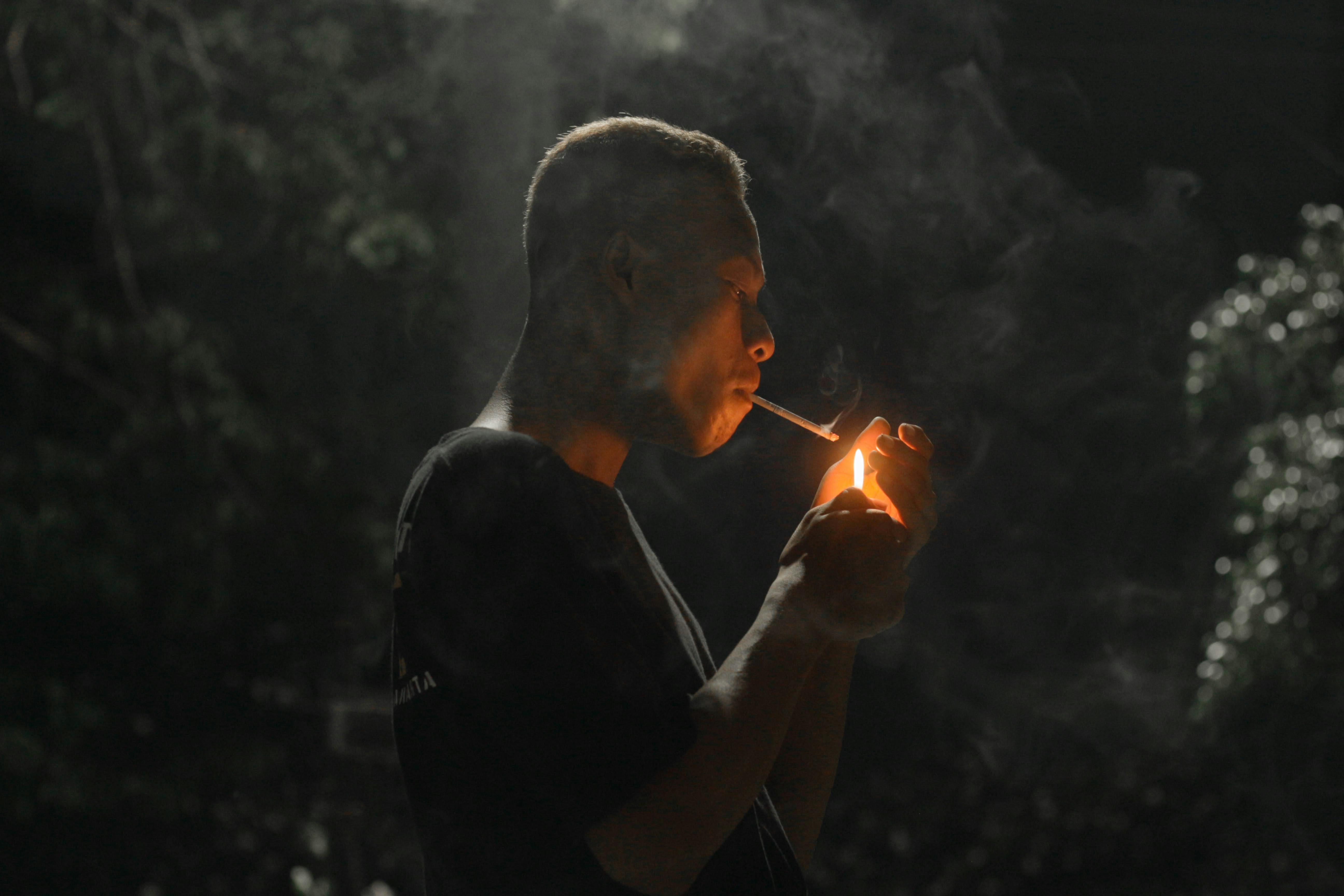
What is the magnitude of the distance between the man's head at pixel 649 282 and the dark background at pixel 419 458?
1.57 meters

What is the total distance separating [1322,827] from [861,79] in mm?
3274

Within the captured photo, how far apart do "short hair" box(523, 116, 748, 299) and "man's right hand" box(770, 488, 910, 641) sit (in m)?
0.33

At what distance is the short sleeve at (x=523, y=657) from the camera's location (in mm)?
910

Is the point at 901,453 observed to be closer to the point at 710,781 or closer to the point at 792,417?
the point at 792,417

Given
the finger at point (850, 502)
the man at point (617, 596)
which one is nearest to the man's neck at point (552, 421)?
the man at point (617, 596)

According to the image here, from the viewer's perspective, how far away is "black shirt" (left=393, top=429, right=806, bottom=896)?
2.99 feet

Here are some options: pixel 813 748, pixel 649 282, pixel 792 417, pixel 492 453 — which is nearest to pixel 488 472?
pixel 492 453

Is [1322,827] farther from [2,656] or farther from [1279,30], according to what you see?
[2,656]

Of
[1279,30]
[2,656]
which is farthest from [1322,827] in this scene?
[2,656]

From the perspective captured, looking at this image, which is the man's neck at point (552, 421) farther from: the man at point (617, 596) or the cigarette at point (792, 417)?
the cigarette at point (792, 417)

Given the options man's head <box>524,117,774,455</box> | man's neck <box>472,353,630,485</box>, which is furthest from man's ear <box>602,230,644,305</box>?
man's neck <box>472,353,630,485</box>

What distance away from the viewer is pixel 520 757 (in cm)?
93

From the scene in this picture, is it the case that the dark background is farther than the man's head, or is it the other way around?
the dark background

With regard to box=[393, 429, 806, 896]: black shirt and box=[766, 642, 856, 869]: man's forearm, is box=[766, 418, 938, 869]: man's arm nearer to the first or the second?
box=[766, 642, 856, 869]: man's forearm
